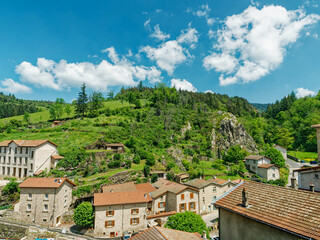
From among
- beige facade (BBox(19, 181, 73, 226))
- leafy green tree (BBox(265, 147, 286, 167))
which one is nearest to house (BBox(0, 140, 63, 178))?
beige facade (BBox(19, 181, 73, 226))

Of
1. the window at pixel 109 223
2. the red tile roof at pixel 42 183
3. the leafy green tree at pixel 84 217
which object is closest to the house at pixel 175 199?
the window at pixel 109 223

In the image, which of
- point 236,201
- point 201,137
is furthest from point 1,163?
point 201,137

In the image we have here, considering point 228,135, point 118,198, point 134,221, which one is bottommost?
point 134,221

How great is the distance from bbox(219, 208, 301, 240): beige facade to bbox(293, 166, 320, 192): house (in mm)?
14809

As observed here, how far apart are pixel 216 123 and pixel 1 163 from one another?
255 feet

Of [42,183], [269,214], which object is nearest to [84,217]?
[42,183]

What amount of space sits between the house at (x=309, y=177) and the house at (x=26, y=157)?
154 ft

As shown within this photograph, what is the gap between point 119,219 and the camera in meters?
29.7

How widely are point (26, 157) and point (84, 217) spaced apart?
24.1 meters

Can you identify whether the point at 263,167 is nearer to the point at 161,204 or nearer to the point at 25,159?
the point at 161,204

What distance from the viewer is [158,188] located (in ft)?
131

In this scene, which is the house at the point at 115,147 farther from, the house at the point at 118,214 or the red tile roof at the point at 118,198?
the house at the point at 118,214

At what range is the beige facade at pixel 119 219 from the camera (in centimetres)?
2891

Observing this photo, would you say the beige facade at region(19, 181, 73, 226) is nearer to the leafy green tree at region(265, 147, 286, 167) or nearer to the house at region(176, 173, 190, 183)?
the house at region(176, 173, 190, 183)
